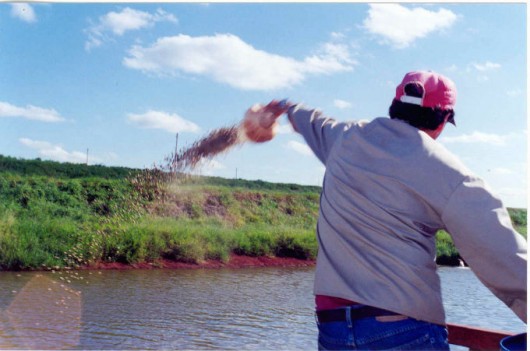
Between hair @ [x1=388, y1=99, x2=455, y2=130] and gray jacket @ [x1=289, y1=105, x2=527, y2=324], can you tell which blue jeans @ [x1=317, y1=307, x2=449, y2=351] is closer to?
gray jacket @ [x1=289, y1=105, x2=527, y2=324]

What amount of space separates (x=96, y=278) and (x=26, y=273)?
5.69 ft

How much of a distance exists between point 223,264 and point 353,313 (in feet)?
56.9

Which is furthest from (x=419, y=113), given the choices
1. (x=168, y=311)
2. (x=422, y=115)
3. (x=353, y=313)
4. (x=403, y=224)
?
(x=168, y=311)

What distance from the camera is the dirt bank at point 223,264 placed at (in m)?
15.9

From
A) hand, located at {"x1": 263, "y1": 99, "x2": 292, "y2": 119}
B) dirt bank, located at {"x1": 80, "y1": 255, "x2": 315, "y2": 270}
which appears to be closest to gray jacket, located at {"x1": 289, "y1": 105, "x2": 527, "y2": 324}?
hand, located at {"x1": 263, "y1": 99, "x2": 292, "y2": 119}

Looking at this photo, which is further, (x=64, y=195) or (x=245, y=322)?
(x=64, y=195)

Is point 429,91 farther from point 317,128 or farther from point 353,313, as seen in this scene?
point 353,313

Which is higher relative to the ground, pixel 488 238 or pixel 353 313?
pixel 488 238

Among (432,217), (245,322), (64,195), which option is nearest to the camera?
(432,217)

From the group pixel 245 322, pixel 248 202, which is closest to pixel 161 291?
pixel 245 322

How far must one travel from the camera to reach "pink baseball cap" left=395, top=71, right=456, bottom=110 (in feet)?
4.73

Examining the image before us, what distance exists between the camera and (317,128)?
1695 mm

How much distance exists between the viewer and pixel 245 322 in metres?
9.78

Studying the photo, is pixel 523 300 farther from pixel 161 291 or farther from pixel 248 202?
pixel 248 202
